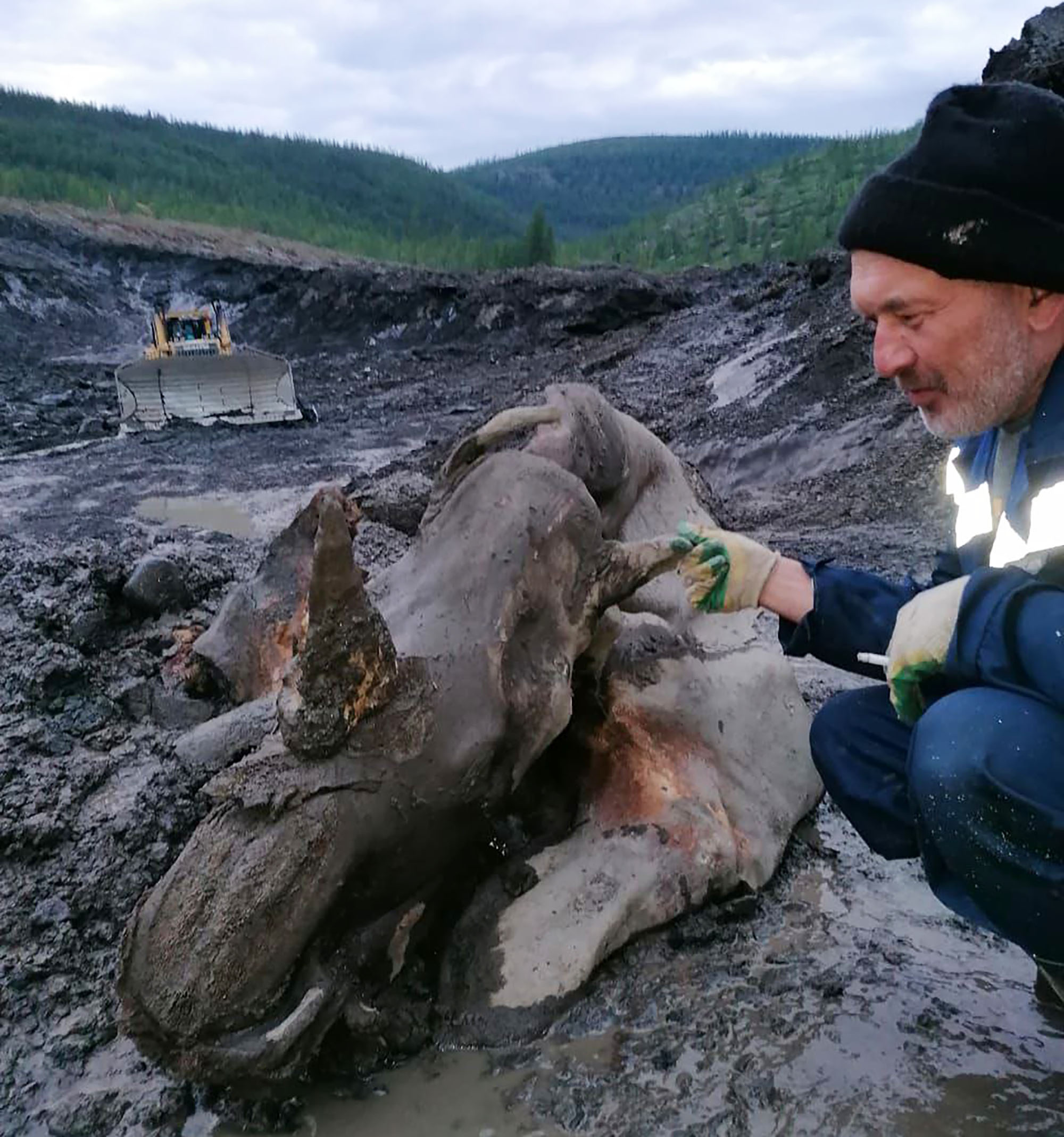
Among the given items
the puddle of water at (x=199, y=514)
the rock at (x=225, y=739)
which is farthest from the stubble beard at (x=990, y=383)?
the puddle of water at (x=199, y=514)

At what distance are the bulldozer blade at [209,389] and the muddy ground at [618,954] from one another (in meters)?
2.55

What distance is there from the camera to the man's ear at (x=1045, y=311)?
196 centimetres

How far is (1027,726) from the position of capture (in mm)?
1743

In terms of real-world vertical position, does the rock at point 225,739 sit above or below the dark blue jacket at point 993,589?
below

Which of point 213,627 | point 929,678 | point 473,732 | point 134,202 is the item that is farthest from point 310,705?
point 134,202

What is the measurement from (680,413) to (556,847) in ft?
24.5

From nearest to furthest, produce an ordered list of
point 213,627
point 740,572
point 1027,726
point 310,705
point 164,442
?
point 1027,726
point 310,705
point 740,572
point 213,627
point 164,442

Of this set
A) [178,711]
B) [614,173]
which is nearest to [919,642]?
[178,711]

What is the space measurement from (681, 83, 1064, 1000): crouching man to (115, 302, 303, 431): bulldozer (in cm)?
1020

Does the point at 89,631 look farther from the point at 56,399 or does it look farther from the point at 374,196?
A: the point at 374,196

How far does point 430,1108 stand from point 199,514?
615cm

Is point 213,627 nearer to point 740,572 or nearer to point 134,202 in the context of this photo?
point 740,572

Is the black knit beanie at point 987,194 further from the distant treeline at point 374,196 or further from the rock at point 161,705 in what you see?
the distant treeline at point 374,196

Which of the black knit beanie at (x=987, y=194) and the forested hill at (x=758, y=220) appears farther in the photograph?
the forested hill at (x=758, y=220)
